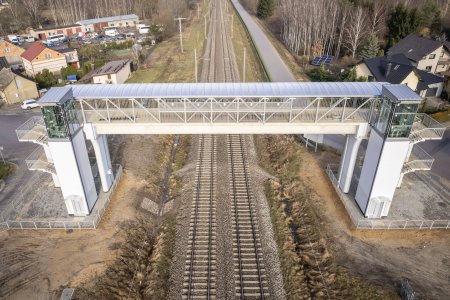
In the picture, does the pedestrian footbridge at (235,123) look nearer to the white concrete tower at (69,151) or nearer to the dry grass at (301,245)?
the white concrete tower at (69,151)

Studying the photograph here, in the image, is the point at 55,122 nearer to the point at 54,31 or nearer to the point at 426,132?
the point at 426,132

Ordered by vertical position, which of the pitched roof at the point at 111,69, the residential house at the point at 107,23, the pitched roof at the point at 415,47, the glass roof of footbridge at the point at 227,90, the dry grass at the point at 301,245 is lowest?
the dry grass at the point at 301,245

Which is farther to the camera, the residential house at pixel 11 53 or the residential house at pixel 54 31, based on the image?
the residential house at pixel 54 31

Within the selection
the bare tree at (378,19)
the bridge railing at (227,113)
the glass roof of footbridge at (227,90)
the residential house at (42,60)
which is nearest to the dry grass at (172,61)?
the residential house at (42,60)

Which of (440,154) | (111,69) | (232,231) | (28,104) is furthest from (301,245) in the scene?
(111,69)

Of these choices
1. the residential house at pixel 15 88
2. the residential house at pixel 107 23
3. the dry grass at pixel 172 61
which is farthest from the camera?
the residential house at pixel 107 23

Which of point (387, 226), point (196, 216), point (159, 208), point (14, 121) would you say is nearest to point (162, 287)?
point (196, 216)

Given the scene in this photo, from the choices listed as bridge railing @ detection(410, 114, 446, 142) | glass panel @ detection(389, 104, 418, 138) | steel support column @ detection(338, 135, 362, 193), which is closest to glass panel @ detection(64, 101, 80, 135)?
steel support column @ detection(338, 135, 362, 193)

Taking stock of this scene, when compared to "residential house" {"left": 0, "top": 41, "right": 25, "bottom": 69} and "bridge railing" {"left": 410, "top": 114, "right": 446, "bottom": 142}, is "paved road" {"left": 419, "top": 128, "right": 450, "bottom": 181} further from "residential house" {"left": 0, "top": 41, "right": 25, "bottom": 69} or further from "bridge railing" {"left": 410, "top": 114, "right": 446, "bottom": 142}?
"residential house" {"left": 0, "top": 41, "right": 25, "bottom": 69}
